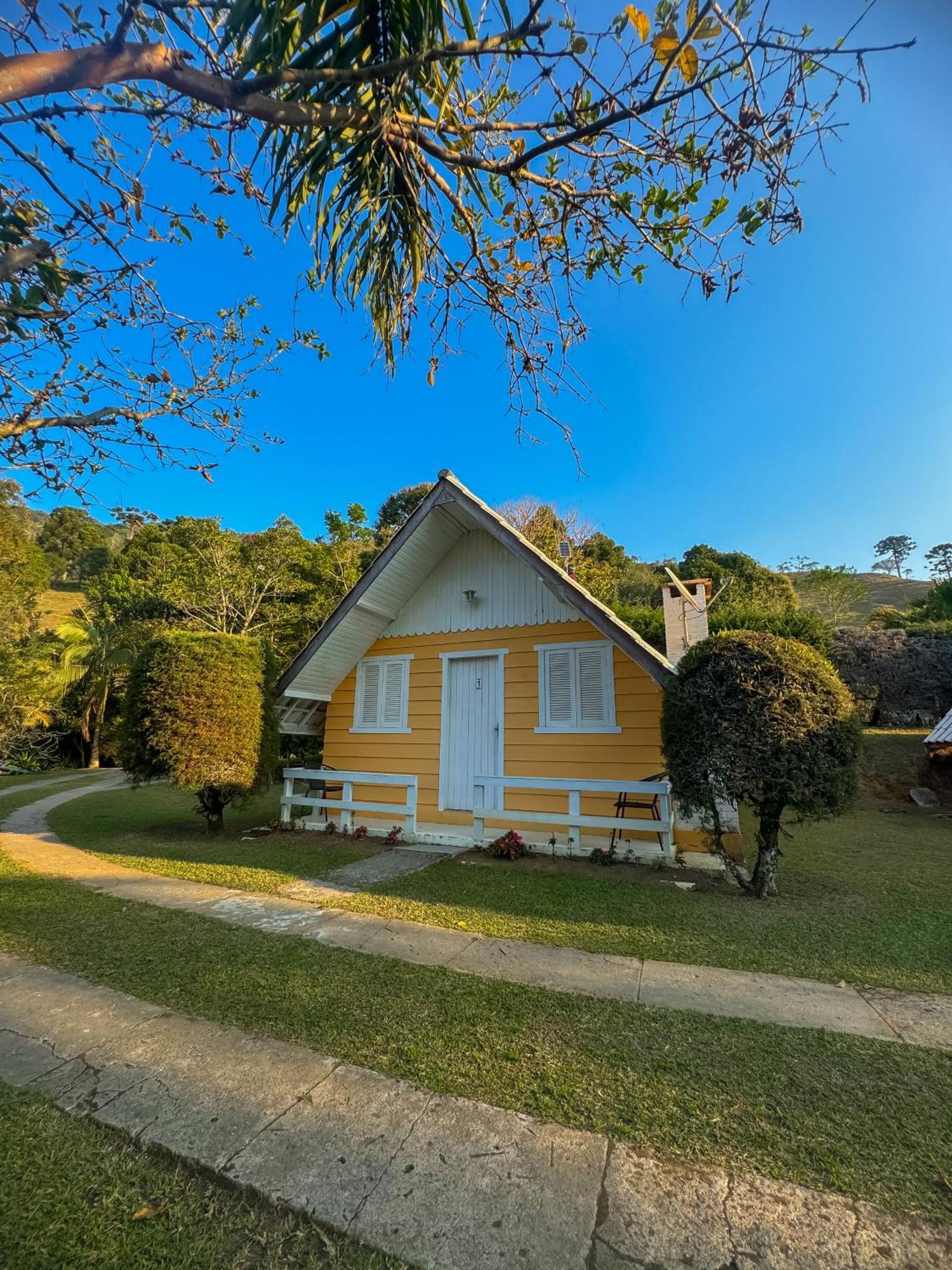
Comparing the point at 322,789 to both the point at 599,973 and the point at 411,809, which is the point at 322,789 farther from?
the point at 599,973

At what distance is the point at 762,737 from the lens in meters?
5.32

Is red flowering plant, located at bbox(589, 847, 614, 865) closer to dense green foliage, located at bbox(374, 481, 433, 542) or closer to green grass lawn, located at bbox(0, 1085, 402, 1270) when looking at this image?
green grass lawn, located at bbox(0, 1085, 402, 1270)

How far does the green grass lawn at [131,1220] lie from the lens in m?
1.74

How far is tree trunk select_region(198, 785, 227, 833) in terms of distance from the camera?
9469mm

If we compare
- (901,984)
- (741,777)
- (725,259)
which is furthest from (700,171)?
(901,984)

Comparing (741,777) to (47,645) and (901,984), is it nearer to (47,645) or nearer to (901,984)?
(901,984)

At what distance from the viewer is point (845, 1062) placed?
9.25 ft

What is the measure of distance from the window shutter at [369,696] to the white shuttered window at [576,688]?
3316mm

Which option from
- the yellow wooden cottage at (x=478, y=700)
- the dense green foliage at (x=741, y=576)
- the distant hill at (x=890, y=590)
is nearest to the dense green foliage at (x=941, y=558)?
the distant hill at (x=890, y=590)

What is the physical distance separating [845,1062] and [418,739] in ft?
24.9

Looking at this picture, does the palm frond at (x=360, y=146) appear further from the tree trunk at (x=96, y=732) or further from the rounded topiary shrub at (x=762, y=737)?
the tree trunk at (x=96, y=732)

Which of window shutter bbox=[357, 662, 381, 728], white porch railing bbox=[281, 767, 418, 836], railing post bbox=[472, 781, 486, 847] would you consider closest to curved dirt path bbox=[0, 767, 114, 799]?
white porch railing bbox=[281, 767, 418, 836]

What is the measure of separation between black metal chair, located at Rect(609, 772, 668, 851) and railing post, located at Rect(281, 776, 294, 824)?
565 cm

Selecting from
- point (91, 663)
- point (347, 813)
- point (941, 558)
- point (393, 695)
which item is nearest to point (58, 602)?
point (91, 663)
